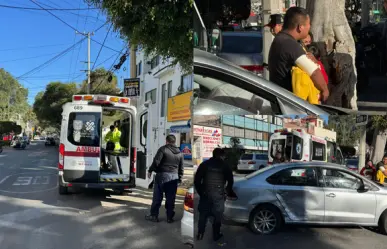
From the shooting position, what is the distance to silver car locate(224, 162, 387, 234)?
1.12 metres

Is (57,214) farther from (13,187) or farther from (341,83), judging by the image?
(341,83)

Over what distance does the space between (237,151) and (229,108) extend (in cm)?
14

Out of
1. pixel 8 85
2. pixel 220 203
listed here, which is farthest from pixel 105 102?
pixel 8 85

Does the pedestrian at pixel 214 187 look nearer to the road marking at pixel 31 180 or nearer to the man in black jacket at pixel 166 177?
the man in black jacket at pixel 166 177

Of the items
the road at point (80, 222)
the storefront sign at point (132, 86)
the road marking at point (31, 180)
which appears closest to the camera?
the road at point (80, 222)

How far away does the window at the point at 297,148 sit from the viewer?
1.14 meters

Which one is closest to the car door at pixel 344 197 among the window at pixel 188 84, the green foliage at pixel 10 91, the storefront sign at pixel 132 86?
the window at pixel 188 84

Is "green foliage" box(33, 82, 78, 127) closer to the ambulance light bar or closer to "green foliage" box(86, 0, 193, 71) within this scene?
the ambulance light bar

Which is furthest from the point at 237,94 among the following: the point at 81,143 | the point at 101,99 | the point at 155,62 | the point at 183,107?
the point at 81,143

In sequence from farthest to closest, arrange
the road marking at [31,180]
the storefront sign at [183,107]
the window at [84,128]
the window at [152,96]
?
1. the road marking at [31,180]
2. the window at [84,128]
3. the window at [152,96]
4. the storefront sign at [183,107]

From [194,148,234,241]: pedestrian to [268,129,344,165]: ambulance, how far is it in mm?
172

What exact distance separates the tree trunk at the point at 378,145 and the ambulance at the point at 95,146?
271 inches

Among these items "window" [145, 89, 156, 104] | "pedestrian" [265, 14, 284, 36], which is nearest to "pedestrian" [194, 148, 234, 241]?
"pedestrian" [265, 14, 284, 36]

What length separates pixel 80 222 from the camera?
6.45 metres
